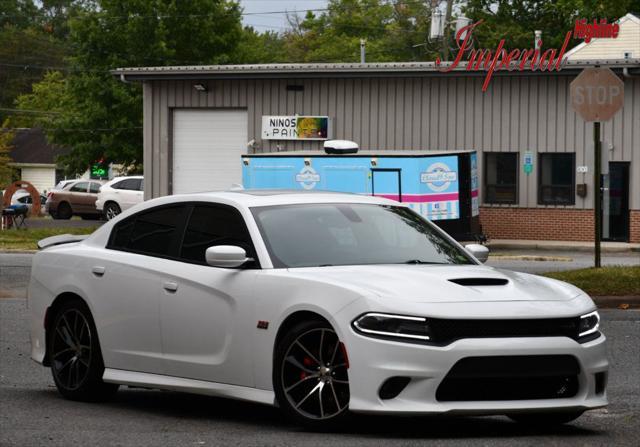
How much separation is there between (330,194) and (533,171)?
2955 cm

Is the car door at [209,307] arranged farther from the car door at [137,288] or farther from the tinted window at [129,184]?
the tinted window at [129,184]

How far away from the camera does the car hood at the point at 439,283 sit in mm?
7453

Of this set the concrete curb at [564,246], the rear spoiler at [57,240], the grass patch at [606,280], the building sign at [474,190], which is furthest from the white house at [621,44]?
the rear spoiler at [57,240]

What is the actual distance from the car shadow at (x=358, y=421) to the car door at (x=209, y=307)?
349mm

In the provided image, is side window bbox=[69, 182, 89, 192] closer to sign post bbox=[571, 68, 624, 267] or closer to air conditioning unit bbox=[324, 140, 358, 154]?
air conditioning unit bbox=[324, 140, 358, 154]

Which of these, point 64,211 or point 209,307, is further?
point 64,211

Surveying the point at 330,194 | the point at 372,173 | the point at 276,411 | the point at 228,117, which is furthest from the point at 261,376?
the point at 228,117

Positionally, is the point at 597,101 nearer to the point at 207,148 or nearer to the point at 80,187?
the point at 207,148

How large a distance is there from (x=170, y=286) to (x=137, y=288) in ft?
1.23

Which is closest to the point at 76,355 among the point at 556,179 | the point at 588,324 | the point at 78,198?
Result: the point at 588,324

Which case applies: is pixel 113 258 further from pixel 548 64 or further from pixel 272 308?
pixel 548 64

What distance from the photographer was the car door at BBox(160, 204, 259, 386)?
817cm

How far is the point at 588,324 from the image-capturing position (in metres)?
7.76

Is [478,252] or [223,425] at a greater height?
[478,252]
